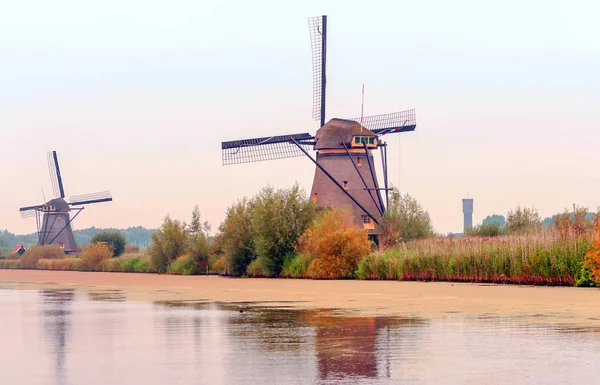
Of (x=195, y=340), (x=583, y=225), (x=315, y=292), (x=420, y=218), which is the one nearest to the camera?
(x=195, y=340)

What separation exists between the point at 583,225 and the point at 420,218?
24.0 metres

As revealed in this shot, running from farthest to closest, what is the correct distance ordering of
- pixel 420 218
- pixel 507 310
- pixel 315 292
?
pixel 420 218, pixel 315 292, pixel 507 310

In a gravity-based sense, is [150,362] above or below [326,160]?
below

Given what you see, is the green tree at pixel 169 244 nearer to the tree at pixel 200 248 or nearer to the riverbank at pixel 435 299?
the tree at pixel 200 248

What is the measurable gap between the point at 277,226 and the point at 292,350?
125 ft

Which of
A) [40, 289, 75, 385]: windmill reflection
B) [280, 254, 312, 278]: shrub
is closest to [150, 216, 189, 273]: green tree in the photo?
[280, 254, 312, 278]: shrub

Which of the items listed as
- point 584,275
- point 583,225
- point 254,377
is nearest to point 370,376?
point 254,377

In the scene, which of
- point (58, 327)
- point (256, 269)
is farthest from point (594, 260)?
point (256, 269)

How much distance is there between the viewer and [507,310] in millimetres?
22188

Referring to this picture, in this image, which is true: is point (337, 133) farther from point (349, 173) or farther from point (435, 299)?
point (435, 299)

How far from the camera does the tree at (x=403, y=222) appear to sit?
59.2 meters

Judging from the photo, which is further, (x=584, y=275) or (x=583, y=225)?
(x=583, y=225)

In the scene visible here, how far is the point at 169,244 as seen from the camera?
7106cm

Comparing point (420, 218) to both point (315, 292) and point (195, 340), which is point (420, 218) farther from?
point (195, 340)
